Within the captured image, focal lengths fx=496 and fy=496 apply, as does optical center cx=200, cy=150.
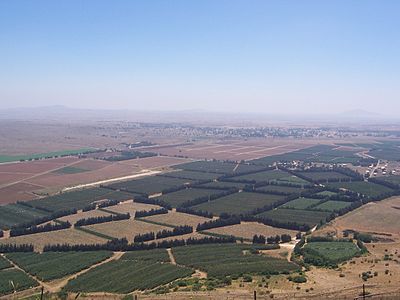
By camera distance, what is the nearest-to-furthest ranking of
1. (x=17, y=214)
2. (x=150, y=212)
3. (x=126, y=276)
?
(x=126, y=276)
(x=17, y=214)
(x=150, y=212)

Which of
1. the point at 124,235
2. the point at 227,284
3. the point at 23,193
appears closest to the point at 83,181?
the point at 23,193

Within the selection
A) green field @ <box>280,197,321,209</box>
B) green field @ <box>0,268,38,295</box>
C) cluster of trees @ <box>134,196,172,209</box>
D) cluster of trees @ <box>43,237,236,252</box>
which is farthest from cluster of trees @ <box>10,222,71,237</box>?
green field @ <box>280,197,321,209</box>

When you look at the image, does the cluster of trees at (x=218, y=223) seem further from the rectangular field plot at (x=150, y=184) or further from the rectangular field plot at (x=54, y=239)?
the rectangular field plot at (x=150, y=184)

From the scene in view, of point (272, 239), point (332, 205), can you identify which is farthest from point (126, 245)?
point (332, 205)

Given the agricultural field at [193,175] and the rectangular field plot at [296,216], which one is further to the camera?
the agricultural field at [193,175]

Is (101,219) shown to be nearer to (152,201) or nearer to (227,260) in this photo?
(152,201)

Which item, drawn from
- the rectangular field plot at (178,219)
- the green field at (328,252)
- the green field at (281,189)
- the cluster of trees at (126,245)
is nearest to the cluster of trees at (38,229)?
the cluster of trees at (126,245)
